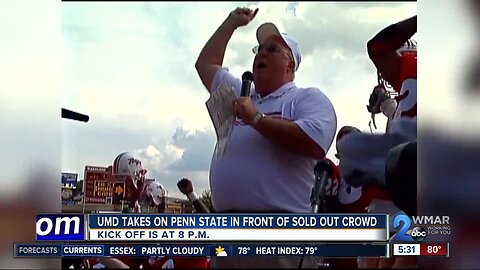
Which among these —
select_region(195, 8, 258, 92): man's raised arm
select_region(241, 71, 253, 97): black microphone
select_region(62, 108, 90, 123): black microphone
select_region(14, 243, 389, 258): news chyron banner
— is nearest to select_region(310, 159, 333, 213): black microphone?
select_region(14, 243, 389, 258): news chyron banner

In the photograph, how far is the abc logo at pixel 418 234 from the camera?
293 cm

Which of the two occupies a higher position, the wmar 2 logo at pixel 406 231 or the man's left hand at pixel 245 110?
the man's left hand at pixel 245 110

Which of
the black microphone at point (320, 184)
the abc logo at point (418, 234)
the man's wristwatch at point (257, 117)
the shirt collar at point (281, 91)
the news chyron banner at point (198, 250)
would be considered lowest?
the news chyron banner at point (198, 250)

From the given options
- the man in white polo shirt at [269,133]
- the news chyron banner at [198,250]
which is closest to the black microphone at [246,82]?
the man in white polo shirt at [269,133]

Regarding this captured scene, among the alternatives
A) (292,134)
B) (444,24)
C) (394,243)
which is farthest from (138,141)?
(444,24)

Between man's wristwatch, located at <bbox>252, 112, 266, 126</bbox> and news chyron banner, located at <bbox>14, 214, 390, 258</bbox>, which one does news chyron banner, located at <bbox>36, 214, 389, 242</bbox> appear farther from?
man's wristwatch, located at <bbox>252, 112, 266, 126</bbox>

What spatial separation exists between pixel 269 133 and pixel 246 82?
21cm

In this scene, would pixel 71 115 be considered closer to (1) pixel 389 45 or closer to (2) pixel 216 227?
(2) pixel 216 227

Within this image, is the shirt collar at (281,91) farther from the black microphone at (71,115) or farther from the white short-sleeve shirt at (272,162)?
the black microphone at (71,115)

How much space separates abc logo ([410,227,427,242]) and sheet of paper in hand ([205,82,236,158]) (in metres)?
0.77

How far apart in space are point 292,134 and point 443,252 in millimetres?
720

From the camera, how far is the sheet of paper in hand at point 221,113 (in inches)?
117

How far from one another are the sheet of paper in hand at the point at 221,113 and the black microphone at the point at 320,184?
1.18ft

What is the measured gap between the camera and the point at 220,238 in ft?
9.63
